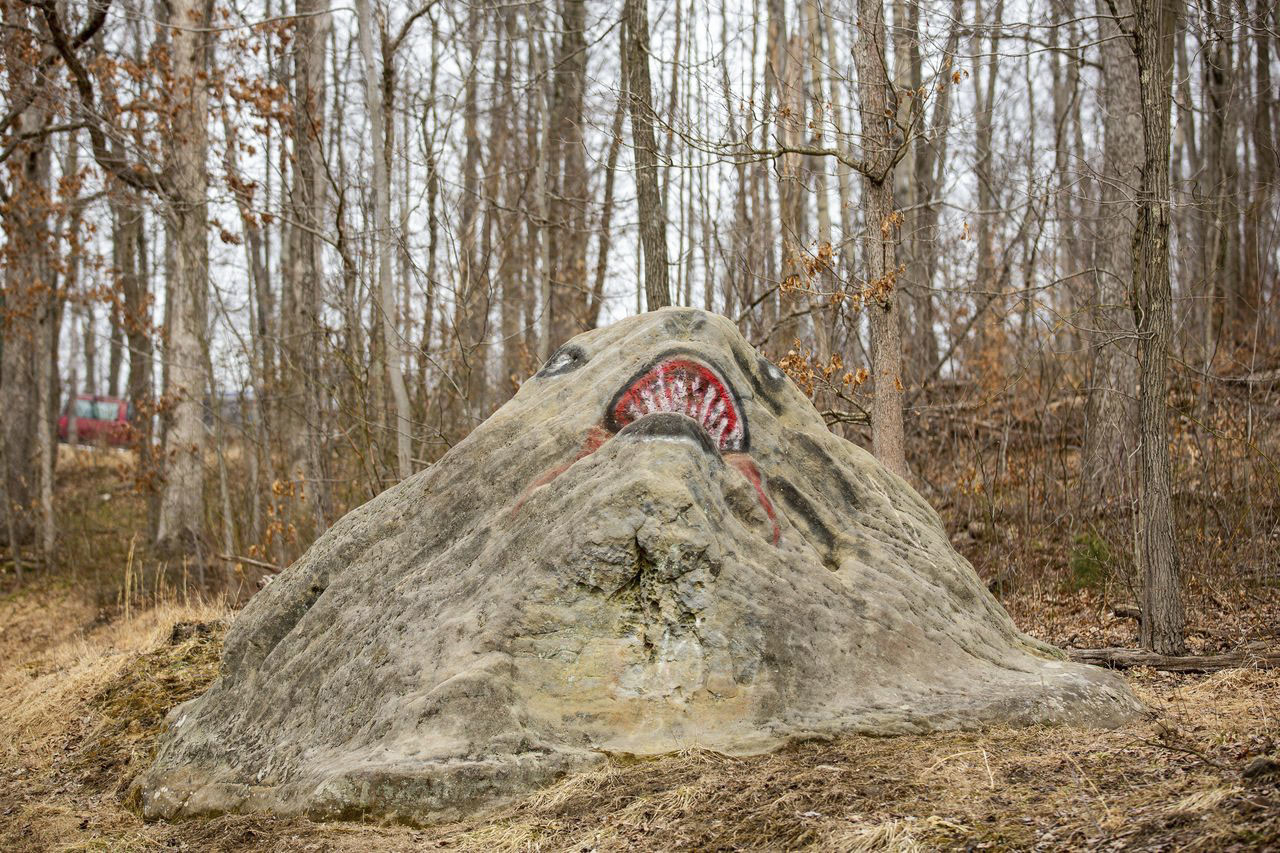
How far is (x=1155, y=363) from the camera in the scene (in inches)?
278

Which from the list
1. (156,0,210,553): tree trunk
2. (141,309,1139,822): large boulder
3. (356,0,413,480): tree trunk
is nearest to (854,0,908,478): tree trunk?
(141,309,1139,822): large boulder

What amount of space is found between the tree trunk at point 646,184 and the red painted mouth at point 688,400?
13.5 ft

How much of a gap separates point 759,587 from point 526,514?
1.24m

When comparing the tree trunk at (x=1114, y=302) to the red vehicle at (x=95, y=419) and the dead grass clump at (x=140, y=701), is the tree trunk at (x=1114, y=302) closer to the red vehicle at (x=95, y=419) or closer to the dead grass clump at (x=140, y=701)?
the dead grass clump at (x=140, y=701)

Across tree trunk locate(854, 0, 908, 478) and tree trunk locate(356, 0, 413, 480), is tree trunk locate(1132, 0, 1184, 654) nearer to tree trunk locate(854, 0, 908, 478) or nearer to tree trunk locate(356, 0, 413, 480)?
tree trunk locate(854, 0, 908, 478)

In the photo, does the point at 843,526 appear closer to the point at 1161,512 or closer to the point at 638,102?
the point at 1161,512

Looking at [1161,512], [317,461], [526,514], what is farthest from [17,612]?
[1161,512]

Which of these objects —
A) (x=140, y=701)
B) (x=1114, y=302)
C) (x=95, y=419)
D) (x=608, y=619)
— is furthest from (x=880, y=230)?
(x=95, y=419)

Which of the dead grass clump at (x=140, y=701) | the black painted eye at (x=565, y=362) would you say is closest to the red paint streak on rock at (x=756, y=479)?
the black painted eye at (x=565, y=362)

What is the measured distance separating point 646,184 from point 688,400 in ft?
16.3

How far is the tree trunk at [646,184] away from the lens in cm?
1022

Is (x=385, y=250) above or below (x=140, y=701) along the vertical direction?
above

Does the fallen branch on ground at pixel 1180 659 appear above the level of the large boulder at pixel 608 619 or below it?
below

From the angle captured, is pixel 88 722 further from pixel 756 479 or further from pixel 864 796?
pixel 864 796
